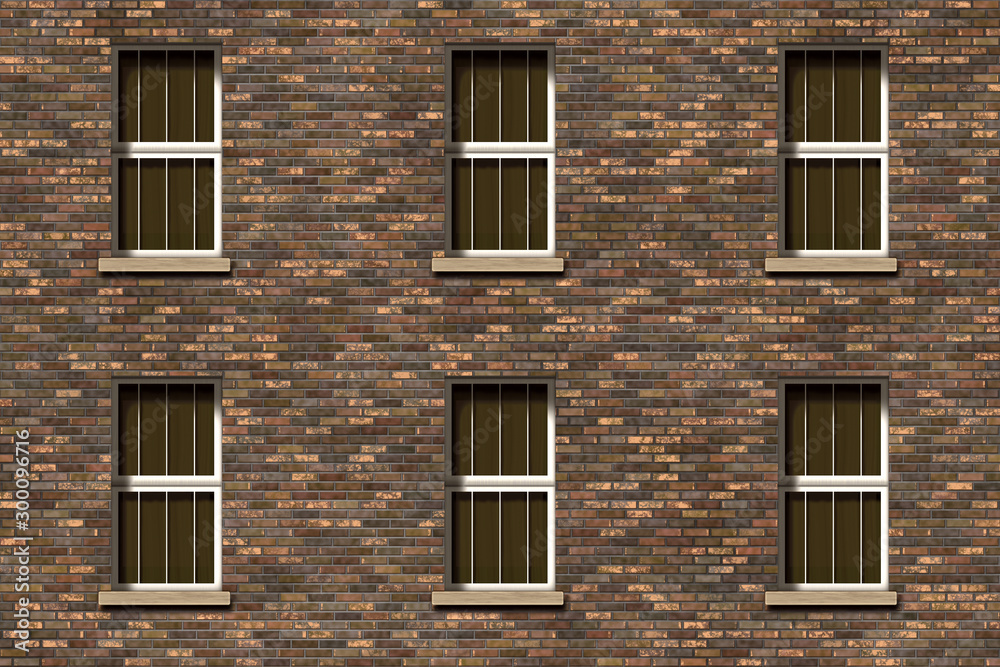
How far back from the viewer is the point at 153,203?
34.6 feet

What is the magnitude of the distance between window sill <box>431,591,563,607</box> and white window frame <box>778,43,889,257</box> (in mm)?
4676

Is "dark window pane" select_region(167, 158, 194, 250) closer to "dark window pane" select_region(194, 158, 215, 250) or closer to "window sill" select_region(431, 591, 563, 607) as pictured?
"dark window pane" select_region(194, 158, 215, 250)

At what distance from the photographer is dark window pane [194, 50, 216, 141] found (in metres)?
10.6

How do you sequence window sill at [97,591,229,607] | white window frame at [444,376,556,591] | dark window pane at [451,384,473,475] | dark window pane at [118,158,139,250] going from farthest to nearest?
dark window pane at [118,158,139,250], dark window pane at [451,384,473,475], white window frame at [444,376,556,591], window sill at [97,591,229,607]

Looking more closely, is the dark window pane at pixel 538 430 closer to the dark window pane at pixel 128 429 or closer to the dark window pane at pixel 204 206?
the dark window pane at pixel 204 206

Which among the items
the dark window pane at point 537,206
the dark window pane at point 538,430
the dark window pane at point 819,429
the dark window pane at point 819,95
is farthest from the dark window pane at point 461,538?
the dark window pane at point 819,95

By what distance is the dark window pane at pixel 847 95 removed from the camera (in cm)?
1064

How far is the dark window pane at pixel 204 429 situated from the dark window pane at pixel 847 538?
23.3 feet

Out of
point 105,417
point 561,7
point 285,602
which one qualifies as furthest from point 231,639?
point 561,7

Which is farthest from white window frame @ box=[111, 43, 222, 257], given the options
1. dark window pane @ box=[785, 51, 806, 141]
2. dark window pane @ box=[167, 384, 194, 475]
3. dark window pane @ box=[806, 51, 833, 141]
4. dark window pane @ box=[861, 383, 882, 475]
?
dark window pane @ box=[861, 383, 882, 475]

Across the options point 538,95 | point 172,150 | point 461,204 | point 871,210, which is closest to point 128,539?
point 172,150

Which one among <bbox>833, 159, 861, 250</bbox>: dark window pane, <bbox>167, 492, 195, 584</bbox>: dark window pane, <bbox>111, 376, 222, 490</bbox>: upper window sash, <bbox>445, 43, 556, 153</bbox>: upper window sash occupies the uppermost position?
<bbox>445, 43, 556, 153</bbox>: upper window sash

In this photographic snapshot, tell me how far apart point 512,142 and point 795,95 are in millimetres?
3308

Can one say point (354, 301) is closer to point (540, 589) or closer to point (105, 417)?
point (105, 417)
